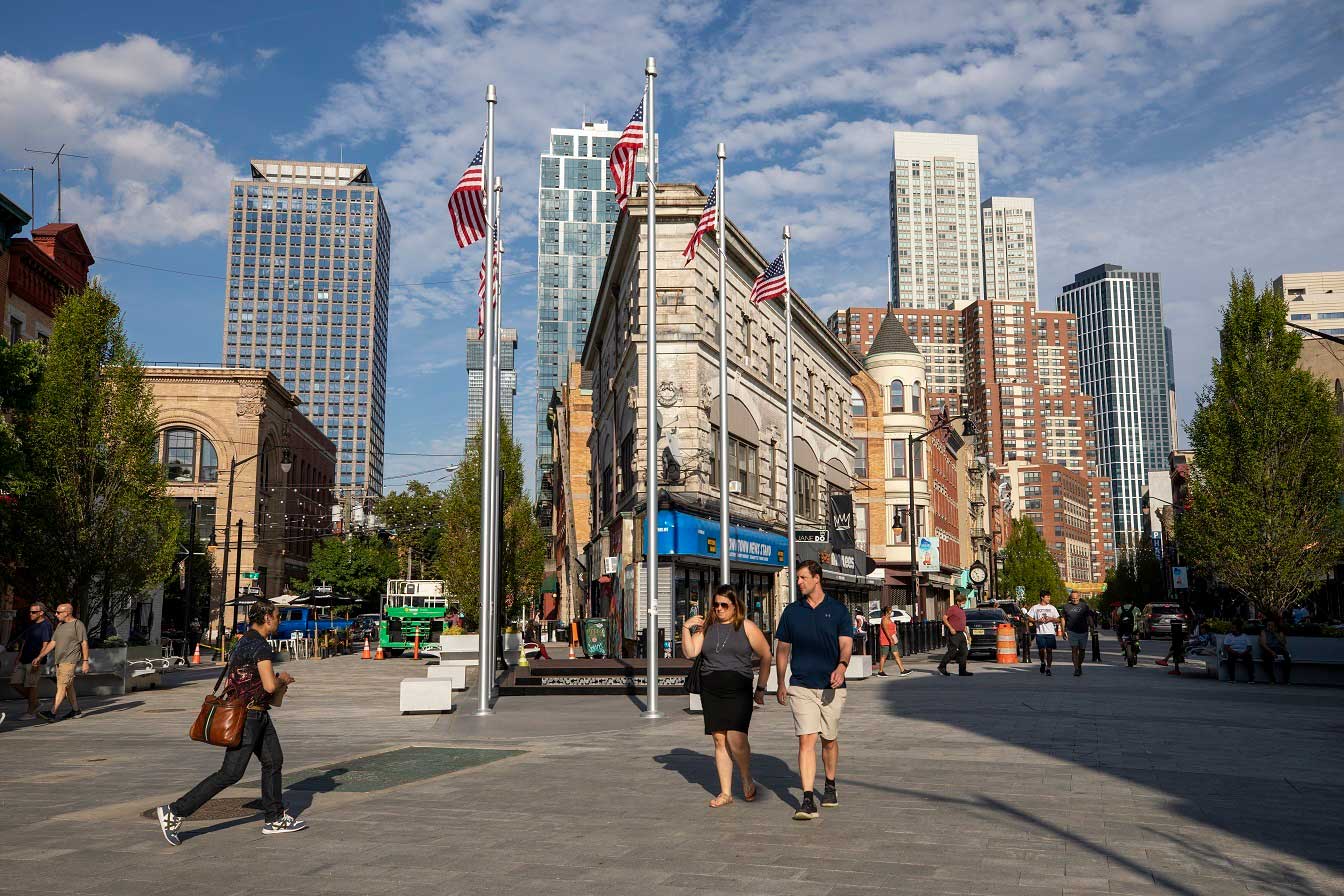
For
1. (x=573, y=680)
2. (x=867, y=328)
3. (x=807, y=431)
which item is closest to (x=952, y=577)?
(x=807, y=431)

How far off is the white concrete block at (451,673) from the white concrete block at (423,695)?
290 centimetres

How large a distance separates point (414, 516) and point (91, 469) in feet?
177

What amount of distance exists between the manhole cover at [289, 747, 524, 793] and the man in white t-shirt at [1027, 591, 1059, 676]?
57.8ft

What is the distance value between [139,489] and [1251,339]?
34.2 metres

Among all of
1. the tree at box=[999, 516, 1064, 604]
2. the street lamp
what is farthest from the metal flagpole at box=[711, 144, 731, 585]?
the tree at box=[999, 516, 1064, 604]

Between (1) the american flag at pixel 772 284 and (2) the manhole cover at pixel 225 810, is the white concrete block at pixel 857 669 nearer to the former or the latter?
(1) the american flag at pixel 772 284

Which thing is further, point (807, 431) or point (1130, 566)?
point (1130, 566)

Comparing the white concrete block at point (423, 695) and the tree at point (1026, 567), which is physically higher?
the tree at point (1026, 567)

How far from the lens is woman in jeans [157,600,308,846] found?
7969 mm

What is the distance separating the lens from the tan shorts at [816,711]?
28.4 ft

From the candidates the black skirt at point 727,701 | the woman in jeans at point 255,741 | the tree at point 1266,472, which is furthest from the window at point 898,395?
the woman in jeans at point 255,741

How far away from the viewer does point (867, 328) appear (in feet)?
618

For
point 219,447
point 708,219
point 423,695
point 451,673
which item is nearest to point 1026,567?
point 219,447

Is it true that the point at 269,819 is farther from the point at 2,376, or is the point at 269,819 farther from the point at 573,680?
the point at 2,376
